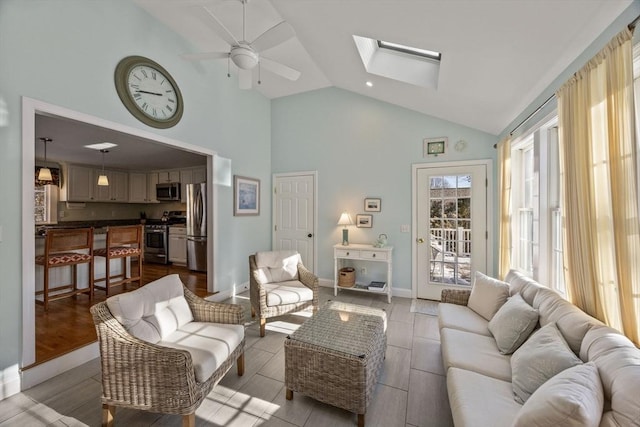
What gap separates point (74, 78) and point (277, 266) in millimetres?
2692

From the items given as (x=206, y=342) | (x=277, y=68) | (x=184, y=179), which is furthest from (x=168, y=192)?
(x=206, y=342)

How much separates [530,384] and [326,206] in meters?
3.58

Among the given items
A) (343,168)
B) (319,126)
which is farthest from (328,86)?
(343,168)

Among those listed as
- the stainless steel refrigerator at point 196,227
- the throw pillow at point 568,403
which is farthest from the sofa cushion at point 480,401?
the stainless steel refrigerator at point 196,227

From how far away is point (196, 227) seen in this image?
520cm

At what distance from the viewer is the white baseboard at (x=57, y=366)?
1998mm

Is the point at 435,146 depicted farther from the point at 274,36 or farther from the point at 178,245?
the point at 178,245

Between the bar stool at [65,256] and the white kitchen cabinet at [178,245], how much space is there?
7.52ft

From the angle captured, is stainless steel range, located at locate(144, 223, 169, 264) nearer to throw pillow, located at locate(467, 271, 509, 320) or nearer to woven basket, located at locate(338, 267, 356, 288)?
woven basket, located at locate(338, 267, 356, 288)

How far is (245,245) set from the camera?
4.44 meters

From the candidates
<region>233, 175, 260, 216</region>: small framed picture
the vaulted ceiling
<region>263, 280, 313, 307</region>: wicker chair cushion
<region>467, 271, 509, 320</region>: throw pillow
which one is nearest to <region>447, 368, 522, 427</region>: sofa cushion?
<region>467, 271, 509, 320</region>: throw pillow

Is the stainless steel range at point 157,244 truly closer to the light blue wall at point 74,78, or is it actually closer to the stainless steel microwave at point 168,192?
→ the stainless steel microwave at point 168,192

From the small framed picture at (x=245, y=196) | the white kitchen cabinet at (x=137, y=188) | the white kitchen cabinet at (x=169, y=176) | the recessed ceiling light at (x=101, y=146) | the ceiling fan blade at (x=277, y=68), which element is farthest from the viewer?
the white kitchen cabinet at (x=137, y=188)

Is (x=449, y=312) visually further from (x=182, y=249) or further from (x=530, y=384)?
(x=182, y=249)
